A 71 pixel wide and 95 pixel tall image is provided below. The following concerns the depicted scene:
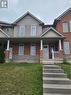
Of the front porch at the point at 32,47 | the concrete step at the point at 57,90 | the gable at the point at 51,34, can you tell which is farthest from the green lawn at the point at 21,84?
the front porch at the point at 32,47

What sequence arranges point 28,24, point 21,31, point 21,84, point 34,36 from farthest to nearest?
point 28,24 → point 21,31 → point 34,36 → point 21,84

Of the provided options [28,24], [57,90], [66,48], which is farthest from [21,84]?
[28,24]

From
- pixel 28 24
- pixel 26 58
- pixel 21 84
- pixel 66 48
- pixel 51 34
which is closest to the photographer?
pixel 21 84

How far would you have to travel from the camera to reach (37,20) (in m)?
26.0

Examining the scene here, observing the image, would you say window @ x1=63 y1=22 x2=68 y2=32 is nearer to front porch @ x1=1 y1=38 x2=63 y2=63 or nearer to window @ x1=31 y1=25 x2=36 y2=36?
front porch @ x1=1 y1=38 x2=63 y2=63

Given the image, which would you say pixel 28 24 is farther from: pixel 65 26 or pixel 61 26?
pixel 65 26

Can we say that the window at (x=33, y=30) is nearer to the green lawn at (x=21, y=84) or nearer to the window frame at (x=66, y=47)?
the window frame at (x=66, y=47)

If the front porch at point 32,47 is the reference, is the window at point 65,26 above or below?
above

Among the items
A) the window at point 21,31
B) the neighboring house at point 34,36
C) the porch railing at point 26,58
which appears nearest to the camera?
the porch railing at point 26,58

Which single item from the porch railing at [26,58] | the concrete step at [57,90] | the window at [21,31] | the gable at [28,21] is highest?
the gable at [28,21]

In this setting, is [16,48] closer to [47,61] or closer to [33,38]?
[33,38]

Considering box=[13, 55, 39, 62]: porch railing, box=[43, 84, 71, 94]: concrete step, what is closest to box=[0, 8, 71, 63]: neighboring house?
box=[13, 55, 39, 62]: porch railing

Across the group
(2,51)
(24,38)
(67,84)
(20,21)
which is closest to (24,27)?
(20,21)

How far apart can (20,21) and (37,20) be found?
2.44 meters
